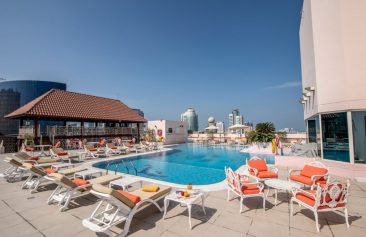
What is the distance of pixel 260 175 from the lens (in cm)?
543

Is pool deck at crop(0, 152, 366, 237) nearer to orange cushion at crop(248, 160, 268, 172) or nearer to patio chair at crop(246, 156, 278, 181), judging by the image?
patio chair at crop(246, 156, 278, 181)

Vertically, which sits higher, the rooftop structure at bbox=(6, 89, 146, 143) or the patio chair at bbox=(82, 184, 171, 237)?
the rooftop structure at bbox=(6, 89, 146, 143)

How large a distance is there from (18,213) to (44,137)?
13.6 metres

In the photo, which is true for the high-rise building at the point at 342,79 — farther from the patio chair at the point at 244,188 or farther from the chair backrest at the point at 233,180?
the chair backrest at the point at 233,180

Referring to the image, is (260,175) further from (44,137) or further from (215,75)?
(215,75)

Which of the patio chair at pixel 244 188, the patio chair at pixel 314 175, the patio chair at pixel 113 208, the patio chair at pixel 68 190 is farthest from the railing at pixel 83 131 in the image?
the patio chair at pixel 314 175

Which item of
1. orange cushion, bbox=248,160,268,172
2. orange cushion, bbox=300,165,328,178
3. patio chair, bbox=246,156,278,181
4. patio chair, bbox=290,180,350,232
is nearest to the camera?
patio chair, bbox=290,180,350,232

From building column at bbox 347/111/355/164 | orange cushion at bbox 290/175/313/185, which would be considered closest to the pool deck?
orange cushion at bbox 290/175/313/185

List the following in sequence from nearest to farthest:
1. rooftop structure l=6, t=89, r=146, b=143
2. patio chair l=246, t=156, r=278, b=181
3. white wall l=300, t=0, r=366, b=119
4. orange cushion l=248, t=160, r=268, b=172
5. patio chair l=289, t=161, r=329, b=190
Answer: patio chair l=289, t=161, r=329, b=190
patio chair l=246, t=156, r=278, b=181
orange cushion l=248, t=160, r=268, b=172
white wall l=300, t=0, r=366, b=119
rooftop structure l=6, t=89, r=146, b=143

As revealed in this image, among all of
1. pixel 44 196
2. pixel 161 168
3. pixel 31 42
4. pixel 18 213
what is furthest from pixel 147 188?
pixel 31 42

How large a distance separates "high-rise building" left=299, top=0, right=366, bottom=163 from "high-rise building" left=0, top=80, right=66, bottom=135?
5563 inches

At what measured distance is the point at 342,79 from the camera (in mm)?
7000

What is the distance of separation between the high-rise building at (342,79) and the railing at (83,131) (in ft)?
62.3

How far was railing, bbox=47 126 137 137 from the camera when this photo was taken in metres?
15.6
